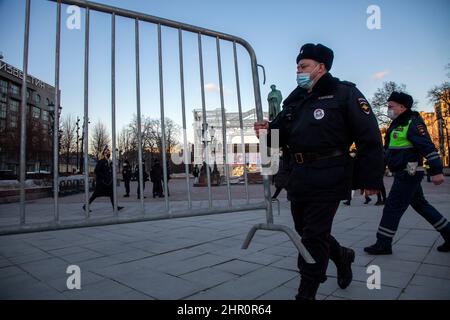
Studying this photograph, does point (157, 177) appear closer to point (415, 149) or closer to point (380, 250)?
point (380, 250)

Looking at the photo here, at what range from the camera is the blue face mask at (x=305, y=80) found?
2.31 meters

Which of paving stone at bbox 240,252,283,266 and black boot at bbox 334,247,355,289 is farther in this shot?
paving stone at bbox 240,252,283,266

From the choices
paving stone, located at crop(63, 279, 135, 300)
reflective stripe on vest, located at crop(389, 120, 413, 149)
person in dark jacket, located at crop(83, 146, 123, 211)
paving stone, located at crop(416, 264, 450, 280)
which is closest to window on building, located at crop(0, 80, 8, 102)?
person in dark jacket, located at crop(83, 146, 123, 211)

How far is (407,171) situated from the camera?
11.1 feet

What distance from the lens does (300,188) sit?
6.87 feet

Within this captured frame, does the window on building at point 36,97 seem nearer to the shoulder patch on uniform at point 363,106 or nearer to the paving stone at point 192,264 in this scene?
the paving stone at point 192,264

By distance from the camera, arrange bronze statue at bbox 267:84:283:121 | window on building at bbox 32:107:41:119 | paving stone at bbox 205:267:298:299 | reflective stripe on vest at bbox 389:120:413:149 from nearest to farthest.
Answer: paving stone at bbox 205:267:298:299 < reflective stripe on vest at bbox 389:120:413:149 < bronze statue at bbox 267:84:283:121 < window on building at bbox 32:107:41:119

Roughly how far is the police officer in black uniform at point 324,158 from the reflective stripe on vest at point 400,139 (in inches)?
66.0

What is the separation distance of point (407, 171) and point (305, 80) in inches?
74.5

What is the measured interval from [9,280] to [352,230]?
177 inches

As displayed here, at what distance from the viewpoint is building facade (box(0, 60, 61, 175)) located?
31.3 meters

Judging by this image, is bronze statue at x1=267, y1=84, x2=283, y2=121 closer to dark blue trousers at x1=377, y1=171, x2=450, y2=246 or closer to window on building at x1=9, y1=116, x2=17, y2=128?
dark blue trousers at x1=377, y1=171, x2=450, y2=246
